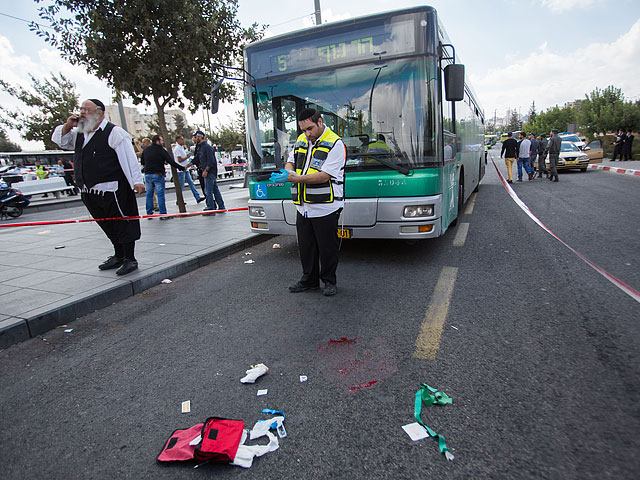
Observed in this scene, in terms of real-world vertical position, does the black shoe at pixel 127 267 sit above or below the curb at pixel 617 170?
above

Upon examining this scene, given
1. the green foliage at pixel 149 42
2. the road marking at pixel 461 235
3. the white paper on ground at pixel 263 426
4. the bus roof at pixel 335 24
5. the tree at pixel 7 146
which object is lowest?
the white paper on ground at pixel 263 426

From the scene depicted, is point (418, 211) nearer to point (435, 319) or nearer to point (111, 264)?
point (435, 319)

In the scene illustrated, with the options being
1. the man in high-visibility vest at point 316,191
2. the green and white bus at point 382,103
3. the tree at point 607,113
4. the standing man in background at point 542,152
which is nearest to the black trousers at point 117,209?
the green and white bus at point 382,103

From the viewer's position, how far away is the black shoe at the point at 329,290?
4184mm

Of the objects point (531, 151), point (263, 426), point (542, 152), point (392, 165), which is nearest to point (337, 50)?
point (392, 165)

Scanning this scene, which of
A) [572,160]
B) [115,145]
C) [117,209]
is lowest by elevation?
[572,160]

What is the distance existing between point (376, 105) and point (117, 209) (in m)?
3.55

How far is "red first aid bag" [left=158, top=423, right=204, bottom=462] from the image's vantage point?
1.98 meters

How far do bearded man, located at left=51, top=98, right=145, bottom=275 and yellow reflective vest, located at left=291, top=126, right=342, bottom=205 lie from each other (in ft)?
7.05

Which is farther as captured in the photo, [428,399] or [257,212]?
[257,212]

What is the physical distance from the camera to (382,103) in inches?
196

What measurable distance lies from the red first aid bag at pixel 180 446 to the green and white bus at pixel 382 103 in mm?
3258

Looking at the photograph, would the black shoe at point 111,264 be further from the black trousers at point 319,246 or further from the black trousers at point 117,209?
the black trousers at point 319,246

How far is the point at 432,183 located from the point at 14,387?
4.50 m
